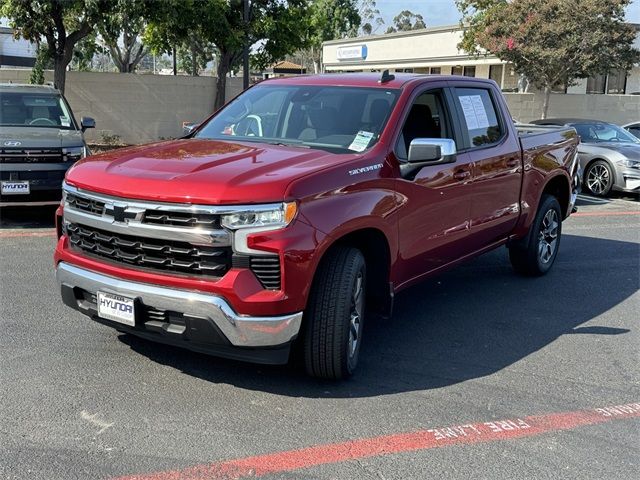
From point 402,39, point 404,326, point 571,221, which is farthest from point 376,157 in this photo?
point 402,39

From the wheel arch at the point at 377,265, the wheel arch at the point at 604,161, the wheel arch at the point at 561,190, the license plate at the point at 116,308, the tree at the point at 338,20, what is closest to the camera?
the license plate at the point at 116,308

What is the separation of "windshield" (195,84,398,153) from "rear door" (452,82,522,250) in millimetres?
989

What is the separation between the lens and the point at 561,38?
69.5 ft

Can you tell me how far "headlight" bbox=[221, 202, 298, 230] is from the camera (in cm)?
367

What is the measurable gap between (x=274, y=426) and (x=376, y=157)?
6.05 feet

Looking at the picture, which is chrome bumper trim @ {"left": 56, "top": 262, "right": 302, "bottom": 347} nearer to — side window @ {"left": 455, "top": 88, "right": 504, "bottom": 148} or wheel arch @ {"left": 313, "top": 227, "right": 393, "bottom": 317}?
wheel arch @ {"left": 313, "top": 227, "right": 393, "bottom": 317}

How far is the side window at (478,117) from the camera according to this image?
5.67 m

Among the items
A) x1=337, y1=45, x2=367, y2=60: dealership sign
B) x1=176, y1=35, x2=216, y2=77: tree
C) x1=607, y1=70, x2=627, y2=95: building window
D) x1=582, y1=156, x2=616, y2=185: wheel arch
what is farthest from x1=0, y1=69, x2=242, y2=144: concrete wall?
x1=337, y1=45, x2=367, y2=60: dealership sign

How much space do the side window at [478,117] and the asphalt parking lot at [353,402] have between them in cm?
150

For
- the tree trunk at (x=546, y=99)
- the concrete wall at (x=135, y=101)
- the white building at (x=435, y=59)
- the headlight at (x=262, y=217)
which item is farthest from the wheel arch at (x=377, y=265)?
the white building at (x=435, y=59)

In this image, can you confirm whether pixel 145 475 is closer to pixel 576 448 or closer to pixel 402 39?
pixel 576 448

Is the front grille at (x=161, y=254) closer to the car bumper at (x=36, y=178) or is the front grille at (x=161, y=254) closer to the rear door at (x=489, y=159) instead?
the rear door at (x=489, y=159)

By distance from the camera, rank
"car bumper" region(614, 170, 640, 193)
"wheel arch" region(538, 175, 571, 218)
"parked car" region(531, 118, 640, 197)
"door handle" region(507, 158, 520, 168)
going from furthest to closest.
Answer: "parked car" region(531, 118, 640, 197) → "car bumper" region(614, 170, 640, 193) → "wheel arch" region(538, 175, 571, 218) → "door handle" region(507, 158, 520, 168)

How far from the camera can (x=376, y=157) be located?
4.47 m
